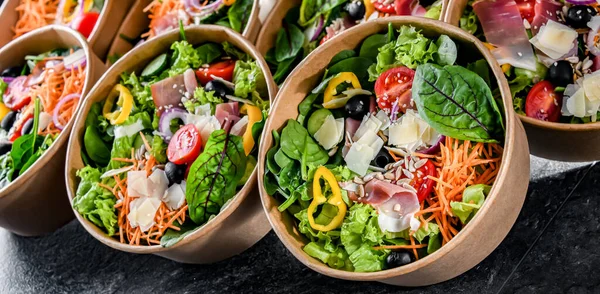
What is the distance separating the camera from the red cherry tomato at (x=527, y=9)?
80.9 inches

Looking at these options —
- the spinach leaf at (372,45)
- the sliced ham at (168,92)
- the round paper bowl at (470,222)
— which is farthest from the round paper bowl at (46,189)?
the spinach leaf at (372,45)

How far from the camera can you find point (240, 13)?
261cm

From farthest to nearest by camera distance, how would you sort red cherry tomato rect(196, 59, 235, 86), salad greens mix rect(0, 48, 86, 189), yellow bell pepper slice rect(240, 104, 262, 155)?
salad greens mix rect(0, 48, 86, 189)
red cherry tomato rect(196, 59, 235, 86)
yellow bell pepper slice rect(240, 104, 262, 155)

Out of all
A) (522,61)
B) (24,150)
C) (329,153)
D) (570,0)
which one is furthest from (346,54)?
(24,150)

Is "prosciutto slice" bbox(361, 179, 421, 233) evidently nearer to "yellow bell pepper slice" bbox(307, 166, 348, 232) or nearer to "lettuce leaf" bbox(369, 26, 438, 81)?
"yellow bell pepper slice" bbox(307, 166, 348, 232)

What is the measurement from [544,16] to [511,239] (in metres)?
0.63

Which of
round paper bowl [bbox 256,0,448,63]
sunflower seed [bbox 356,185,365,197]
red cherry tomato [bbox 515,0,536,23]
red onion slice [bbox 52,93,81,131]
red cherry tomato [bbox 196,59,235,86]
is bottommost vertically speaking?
red onion slice [bbox 52,93,81,131]

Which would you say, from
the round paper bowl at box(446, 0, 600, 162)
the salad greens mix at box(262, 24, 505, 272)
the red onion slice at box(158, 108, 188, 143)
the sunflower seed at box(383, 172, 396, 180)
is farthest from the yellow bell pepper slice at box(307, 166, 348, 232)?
the red onion slice at box(158, 108, 188, 143)

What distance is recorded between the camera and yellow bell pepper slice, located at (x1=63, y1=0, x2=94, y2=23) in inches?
117

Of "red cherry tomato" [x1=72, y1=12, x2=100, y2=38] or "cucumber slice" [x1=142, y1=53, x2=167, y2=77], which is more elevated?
"cucumber slice" [x1=142, y1=53, x2=167, y2=77]

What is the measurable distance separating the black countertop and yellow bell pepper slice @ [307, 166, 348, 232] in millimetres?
295

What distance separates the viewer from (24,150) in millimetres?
2492

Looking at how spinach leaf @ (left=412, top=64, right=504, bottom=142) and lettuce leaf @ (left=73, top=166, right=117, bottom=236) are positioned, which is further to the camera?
lettuce leaf @ (left=73, top=166, right=117, bottom=236)

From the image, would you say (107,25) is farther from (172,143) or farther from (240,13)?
(172,143)
